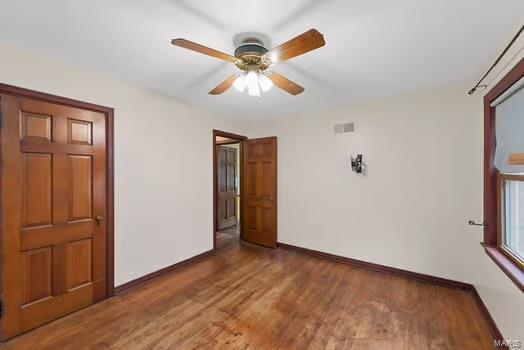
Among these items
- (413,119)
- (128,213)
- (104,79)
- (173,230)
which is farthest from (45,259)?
(413,119)

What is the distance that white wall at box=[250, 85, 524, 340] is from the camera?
2463 mm

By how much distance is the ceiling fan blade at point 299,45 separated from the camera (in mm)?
1245

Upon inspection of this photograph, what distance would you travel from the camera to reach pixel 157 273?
9.36 ft

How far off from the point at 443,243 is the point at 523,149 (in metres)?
1.47

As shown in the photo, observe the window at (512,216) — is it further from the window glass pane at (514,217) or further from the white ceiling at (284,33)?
the white ceiling at (284,33)

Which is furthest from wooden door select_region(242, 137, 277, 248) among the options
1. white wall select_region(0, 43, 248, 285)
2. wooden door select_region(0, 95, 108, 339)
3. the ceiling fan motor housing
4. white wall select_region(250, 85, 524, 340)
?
wooden door select_region(0, 95, 108, 339)

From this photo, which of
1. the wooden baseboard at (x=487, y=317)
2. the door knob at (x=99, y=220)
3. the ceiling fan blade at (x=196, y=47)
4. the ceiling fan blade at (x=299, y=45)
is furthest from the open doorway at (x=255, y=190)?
the wooden baseboard at (x=487, y=317)

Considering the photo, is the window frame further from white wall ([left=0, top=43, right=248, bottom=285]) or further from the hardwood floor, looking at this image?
white wall ([left=0, top=43, right=248, bottom=285])

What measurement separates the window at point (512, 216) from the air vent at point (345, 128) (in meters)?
1.64

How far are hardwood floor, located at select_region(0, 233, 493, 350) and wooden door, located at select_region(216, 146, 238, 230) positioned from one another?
2.25 m

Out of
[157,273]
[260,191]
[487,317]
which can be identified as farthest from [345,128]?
[157,273]

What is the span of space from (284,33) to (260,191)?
9.55 feet

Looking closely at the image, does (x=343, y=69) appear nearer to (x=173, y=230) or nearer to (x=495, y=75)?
(x=495, y=75)

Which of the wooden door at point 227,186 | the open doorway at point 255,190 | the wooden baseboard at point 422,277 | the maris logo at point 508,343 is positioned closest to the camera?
the maris logo at point 508,343
